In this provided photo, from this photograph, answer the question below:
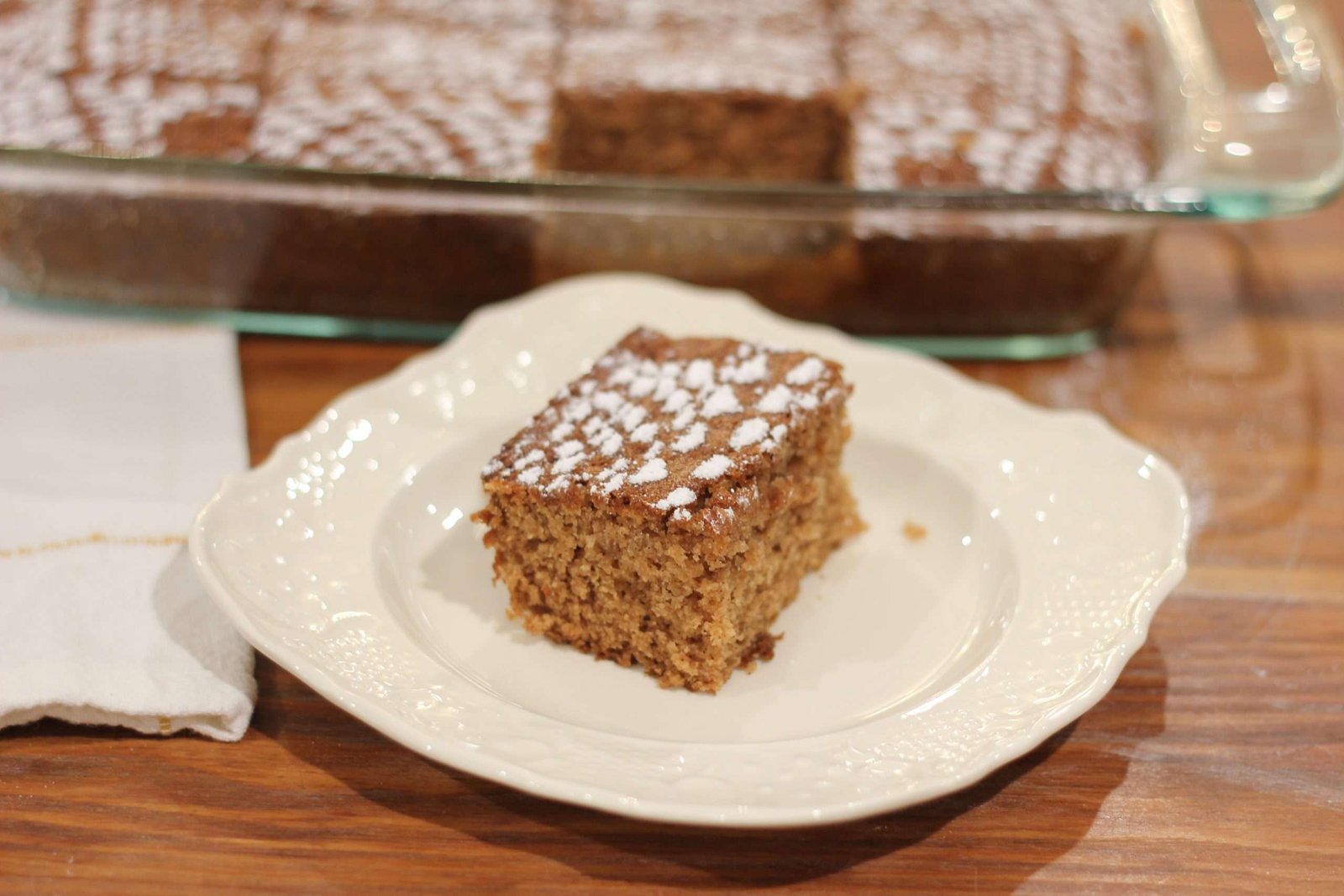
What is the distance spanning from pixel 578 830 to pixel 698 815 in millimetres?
222

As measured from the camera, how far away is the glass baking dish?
2.21m

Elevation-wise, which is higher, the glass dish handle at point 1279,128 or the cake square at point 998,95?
the glass dish handle at point 1279,128

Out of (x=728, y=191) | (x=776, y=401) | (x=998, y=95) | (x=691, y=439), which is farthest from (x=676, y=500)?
(x=998, y=95)

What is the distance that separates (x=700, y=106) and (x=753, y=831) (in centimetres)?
162

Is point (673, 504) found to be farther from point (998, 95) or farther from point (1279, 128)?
point (1279, 128)

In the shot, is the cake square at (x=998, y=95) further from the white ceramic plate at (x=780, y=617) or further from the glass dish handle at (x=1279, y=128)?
the white ceramic plate at (x=780, y=617)

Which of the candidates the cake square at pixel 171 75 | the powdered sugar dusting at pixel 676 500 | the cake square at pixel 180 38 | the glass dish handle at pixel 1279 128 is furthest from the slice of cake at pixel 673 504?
the cake square at pixel 180 38

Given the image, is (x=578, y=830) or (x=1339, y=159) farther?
(x=1339, y=159)

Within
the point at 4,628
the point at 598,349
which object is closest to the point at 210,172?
the point at 598,349

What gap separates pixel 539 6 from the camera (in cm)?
287

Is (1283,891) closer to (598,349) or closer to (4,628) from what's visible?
(598,349)

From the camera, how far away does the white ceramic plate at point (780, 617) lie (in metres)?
1.46

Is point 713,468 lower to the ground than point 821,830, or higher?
higher

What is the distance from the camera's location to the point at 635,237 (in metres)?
2.37
